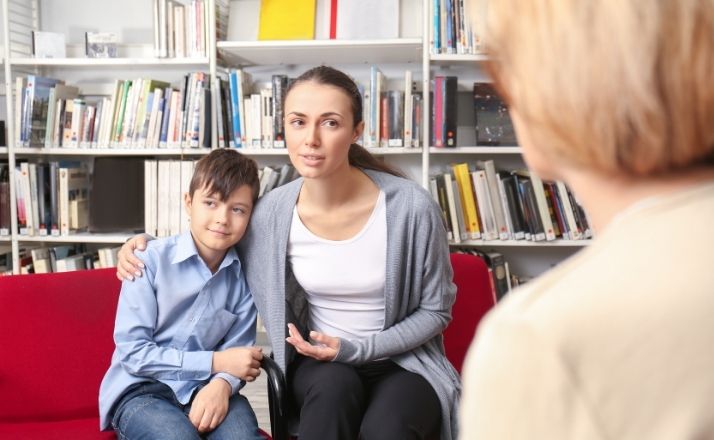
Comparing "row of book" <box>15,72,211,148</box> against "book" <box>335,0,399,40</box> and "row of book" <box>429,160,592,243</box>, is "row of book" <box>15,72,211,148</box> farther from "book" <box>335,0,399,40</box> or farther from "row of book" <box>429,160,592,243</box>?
"row of book" <box>429,160,592,243</box>

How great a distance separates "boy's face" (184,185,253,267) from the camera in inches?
65.5

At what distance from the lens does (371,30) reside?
3.36m

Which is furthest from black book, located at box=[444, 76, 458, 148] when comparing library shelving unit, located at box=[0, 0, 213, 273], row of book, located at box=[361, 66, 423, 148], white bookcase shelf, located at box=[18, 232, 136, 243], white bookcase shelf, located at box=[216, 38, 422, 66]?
white bookcase shelf, located at box=[18, 232, 136, 243]

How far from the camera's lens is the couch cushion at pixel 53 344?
161 cm

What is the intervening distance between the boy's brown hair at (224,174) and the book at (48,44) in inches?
83.5

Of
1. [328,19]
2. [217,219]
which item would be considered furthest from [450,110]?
[217,219]

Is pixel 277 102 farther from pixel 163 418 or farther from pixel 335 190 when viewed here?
pixel 163 418

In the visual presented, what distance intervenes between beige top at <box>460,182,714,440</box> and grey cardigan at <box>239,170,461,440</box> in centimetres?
113

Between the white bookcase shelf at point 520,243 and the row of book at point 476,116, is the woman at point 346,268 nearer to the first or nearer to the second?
the row of book at point 476,116

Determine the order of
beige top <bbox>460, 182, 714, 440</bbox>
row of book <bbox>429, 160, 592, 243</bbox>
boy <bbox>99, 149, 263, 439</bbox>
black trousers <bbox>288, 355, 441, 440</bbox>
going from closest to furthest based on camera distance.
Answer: beige top <bbox>460, 182, 714, 440</bbox> < black trousers <bbox>288, 355, 441, 440</bbox> < boy <bbox>99, 149, 263, 439</bbox> < row of book <bbox>429, 160, 592, 243</bbox>

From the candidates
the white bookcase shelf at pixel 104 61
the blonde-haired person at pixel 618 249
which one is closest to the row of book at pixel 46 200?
the white bookcase shelf at pixel 104 61

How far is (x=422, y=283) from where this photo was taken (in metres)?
1.65

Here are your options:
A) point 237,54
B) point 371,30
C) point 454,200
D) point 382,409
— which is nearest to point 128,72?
point 237,54

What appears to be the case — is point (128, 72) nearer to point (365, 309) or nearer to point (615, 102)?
point (365, 309)
